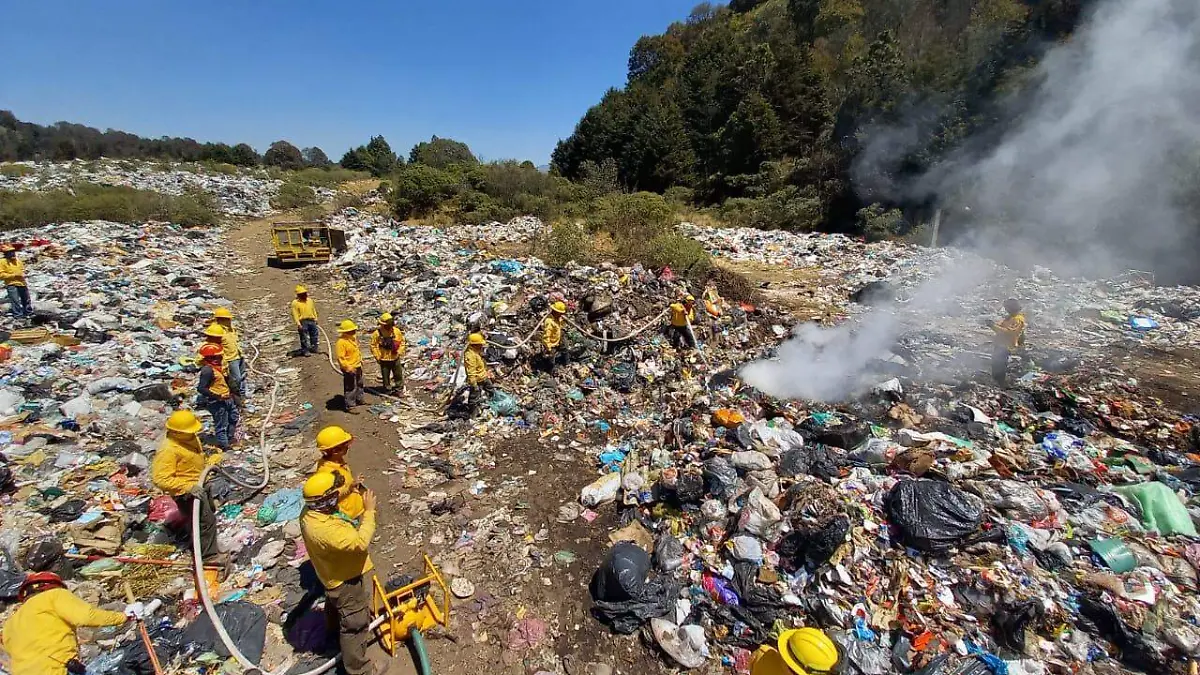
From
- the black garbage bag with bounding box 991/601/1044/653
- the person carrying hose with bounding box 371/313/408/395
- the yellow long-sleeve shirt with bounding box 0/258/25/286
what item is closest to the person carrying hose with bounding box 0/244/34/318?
the yellow long-sleeve shirt with bounding box 0/258/25/286

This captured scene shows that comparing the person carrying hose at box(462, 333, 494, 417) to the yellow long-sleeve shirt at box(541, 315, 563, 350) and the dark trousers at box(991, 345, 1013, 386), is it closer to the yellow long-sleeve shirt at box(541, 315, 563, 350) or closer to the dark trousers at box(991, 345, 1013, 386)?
the yellow long-sleeve shirt at box(541, 315, 563, 350)

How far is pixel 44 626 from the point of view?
7.91ft

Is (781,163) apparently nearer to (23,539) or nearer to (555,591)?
(555,591)

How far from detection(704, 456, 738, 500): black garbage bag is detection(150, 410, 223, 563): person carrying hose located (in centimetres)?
394

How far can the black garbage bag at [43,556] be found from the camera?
3.57 meters

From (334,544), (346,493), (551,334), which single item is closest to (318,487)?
(334,544)

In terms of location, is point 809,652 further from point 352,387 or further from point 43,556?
point 352,387

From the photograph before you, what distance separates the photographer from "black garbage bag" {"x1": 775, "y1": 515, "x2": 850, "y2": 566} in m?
3.65

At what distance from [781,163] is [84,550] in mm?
26652

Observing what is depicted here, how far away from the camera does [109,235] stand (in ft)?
44.1

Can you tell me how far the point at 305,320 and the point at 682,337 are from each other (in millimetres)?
5910

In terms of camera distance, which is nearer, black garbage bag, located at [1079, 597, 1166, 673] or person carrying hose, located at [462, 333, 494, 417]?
black garbage bag, located at [1079, 597, 1166, 673]

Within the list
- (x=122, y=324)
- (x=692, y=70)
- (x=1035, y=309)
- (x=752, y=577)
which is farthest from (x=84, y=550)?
→ (x=692, y=70)

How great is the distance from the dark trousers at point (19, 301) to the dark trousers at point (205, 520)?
265 inches
